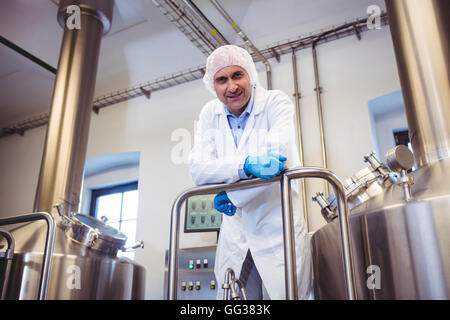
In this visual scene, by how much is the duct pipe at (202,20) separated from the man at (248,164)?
1213mm

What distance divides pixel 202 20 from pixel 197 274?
1.79 metres

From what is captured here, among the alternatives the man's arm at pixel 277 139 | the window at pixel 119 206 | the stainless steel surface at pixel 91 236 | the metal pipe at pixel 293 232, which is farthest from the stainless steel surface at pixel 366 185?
the window at pixel 119 206

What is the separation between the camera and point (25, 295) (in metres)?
1.79

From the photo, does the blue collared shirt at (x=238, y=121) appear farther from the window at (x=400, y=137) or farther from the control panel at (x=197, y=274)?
the window at (x=400, y=137)

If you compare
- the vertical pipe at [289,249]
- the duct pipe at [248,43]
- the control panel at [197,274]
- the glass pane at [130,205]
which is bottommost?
the vertical pipe at [289,249]

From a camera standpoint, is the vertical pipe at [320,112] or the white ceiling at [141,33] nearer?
the vertical pipe at [320,112]

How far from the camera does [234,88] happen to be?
5.07ft

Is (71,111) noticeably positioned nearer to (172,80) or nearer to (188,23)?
(188,23)

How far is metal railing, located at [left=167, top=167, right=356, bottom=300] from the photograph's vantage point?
3.12 feet

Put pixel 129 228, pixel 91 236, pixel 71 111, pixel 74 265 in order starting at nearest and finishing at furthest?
pixel 74 265 → pixel 91 236 → pixel 71 111 → pixel 129 228

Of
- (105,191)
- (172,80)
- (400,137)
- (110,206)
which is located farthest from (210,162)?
(105,191)

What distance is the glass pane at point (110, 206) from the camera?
390 centimetres

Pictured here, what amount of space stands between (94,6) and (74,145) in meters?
1.02

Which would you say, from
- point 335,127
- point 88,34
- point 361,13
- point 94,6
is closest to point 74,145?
point 88,34
